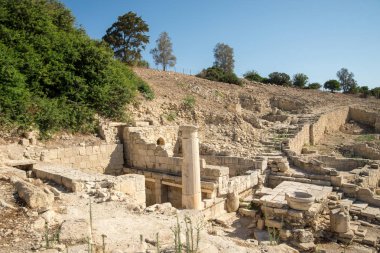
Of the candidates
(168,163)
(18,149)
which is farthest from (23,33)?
(168,163)

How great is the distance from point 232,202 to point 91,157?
5843 mm

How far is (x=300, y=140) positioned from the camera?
719 inches

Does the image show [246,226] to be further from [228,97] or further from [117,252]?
[228,97]

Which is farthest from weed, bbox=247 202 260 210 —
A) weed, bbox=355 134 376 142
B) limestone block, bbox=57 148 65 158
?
weed, bbox=355 134 376 142

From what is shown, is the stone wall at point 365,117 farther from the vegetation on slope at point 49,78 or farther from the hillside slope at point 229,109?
the vegetation on slope at point 49,78

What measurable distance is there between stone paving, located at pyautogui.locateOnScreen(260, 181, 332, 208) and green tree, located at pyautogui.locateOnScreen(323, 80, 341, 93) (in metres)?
29.7

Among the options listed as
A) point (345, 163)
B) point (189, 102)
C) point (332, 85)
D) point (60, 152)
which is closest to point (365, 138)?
point (345, 163)

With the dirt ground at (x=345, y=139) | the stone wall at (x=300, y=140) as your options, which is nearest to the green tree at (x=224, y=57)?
the dirt ground at (x=345, y=139)

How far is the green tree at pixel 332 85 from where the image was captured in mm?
37250

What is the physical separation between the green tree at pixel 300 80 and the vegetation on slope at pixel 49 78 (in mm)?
28020

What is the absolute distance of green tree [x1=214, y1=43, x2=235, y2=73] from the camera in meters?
44.5

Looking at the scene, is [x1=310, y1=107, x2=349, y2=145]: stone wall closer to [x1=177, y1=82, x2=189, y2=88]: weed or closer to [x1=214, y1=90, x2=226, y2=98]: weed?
[x1=214, y1=90, x2=226, y2=98]: weed

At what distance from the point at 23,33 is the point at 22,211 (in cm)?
1023

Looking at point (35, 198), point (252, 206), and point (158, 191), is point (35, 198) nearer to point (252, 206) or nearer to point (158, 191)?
point (158, 191)
